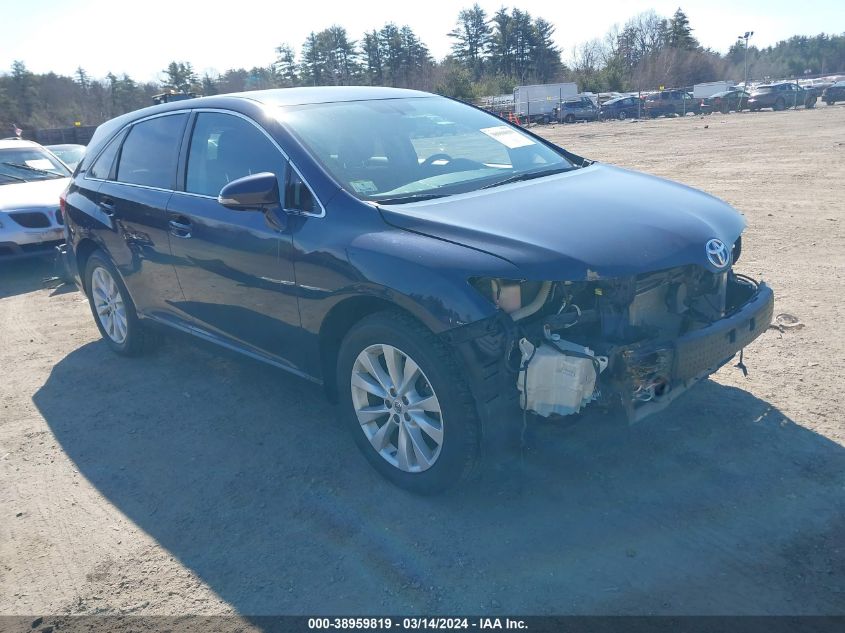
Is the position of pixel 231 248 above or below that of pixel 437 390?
above

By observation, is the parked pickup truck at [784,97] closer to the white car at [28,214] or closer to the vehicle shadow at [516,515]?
the white car at [28,214]

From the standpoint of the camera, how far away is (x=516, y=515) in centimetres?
328

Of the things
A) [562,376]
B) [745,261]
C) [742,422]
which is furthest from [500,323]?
[745,261]

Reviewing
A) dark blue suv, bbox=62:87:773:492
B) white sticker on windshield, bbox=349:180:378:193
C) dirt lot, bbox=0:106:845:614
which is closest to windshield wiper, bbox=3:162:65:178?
dirt lot, bbox=0:106:845:614

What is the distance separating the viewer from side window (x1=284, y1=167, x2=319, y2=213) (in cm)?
363

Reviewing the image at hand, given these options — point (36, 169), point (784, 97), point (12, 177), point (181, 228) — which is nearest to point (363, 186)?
point (181, 228)

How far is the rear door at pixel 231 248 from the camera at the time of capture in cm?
384

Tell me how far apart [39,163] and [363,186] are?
373 inches

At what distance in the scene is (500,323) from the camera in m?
3.01

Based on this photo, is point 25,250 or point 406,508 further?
point 25,250

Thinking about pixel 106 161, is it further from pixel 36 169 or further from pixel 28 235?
pixel 36 169

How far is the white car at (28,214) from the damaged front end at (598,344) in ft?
25.1

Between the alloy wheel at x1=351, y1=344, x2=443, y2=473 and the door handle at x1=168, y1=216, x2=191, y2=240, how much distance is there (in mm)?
1629

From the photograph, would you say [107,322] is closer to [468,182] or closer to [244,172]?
[244,172]
